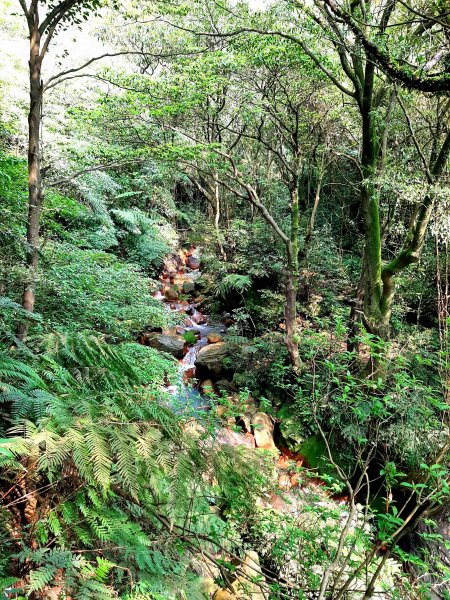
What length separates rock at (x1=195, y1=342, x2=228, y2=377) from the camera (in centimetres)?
751

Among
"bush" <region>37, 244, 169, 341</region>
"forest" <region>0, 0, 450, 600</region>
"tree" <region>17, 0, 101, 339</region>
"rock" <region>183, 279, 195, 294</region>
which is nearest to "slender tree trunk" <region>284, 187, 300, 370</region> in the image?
"forest" <region>0, 0, 450, 600</region>

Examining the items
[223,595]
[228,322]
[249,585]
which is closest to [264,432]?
[223,595]

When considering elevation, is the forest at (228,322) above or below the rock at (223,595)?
above

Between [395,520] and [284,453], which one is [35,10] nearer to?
[395,520]

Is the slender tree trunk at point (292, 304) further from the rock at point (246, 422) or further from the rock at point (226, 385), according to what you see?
the rock at point (226, 385)

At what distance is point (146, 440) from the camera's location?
1339mm

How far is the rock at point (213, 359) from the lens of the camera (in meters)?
7.51

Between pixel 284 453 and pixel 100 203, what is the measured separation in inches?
351

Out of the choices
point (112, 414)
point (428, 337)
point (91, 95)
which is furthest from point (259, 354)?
point (91, 95)

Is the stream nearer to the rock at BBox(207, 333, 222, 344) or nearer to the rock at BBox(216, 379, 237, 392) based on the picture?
the rock at BBox(207, 333, 222, 344)

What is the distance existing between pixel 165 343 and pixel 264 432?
3.66m

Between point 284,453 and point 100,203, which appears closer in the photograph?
point 284,453

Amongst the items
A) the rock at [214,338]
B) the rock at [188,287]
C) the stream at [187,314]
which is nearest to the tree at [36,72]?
the stream at [187,314]

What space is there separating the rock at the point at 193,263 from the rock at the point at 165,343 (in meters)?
6.57
